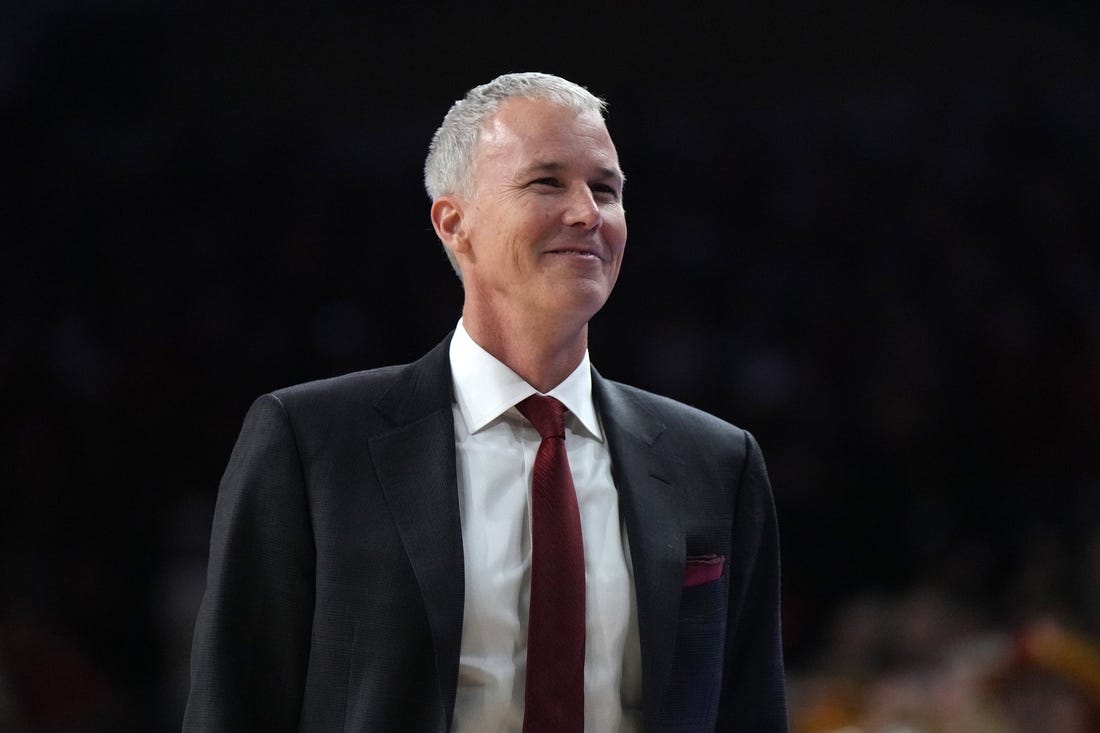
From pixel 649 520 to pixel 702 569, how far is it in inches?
3.3

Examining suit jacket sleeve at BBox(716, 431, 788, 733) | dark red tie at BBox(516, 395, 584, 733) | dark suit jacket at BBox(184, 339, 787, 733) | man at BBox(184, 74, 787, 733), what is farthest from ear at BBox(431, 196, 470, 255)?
suit jacket sleeve at BBox(716, 431, 788, 733)

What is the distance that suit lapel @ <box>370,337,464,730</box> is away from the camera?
1326 mm

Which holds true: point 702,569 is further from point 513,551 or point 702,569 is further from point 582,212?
point 582,212

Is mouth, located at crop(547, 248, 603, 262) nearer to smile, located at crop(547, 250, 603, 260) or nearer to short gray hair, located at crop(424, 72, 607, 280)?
smile, located at crop(547, 250, 603, 260)

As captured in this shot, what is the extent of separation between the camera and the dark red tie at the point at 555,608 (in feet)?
4.42

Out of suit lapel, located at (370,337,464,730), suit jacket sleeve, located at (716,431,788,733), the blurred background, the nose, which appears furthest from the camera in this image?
the blurred background

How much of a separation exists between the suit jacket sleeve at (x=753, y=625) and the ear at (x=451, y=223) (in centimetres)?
42

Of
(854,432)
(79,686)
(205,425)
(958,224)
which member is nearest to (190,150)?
(205,425)

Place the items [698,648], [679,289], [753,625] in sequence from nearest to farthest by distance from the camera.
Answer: [698,648] → [753,625] → [679,289]

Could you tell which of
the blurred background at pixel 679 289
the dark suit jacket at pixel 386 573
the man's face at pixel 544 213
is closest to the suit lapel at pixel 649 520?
the dark suit jacket at pixel 386 573

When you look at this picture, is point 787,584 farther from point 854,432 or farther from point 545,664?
point 545,664

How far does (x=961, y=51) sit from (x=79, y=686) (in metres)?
2.97

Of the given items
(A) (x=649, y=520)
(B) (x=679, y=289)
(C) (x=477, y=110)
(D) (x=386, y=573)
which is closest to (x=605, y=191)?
(C) (x=477, y=110)

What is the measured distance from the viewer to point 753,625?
1.57 meters
